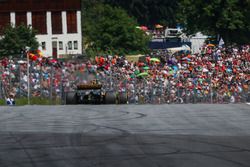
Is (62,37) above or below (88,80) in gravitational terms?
above

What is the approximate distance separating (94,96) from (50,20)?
45.0 m

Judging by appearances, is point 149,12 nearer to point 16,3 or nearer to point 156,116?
point 16,3

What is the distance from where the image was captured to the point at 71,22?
80.2 m

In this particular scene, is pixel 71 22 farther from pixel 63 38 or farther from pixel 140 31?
pixel 140 31

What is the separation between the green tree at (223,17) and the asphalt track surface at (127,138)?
33665 mm

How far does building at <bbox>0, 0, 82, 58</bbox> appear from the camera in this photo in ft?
253

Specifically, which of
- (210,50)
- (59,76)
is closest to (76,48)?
(210,50)

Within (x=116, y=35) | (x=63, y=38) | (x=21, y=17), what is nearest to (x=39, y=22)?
(x=21, y=17)

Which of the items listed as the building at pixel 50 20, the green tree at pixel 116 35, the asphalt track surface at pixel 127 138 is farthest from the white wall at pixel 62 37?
the asphalt track surface at pixel 127 138

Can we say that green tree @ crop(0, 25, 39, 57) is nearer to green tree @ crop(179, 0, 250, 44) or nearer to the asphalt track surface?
green tree @ crop(179, 0, 250, 44)

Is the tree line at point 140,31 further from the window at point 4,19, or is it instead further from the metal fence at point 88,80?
the metal fence at point 88,80

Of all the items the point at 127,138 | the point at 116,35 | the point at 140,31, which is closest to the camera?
the point at 127,138

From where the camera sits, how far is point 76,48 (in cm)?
8181

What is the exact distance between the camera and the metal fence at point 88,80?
35312mm
